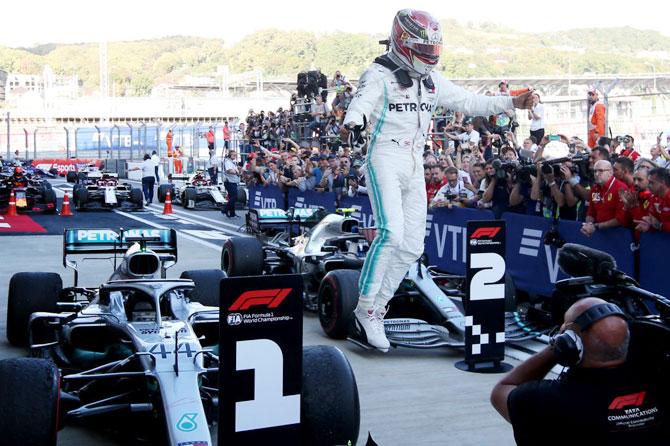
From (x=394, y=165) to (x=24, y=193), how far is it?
17.1 meters

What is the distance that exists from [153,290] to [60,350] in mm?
711

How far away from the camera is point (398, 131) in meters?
6.89

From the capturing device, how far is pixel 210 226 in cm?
2008

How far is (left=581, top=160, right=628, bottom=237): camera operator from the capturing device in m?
8.82

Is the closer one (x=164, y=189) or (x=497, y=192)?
(x=497, y=192)

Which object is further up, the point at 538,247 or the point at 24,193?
the point at 538,247

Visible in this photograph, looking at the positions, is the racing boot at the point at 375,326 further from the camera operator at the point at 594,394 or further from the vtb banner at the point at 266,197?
the vtb banner at the point at 266,197

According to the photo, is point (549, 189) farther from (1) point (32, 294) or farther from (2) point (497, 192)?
(1) point (32, 294)

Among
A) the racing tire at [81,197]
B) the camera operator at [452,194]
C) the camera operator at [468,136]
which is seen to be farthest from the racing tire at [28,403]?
the racing tire at [81,197]

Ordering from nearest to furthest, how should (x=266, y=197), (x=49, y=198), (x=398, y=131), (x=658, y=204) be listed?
(x=398, y=131), (x=658, y=204), (x=266, y=197), (x=49, y=198)

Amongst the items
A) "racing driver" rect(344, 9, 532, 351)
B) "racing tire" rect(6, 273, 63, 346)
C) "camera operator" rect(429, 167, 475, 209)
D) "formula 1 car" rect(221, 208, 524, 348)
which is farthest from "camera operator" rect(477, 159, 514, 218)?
"racing tire" rect(6, 273, 63, 346)

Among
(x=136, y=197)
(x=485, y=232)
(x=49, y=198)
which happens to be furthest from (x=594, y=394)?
(x=136, y=197)

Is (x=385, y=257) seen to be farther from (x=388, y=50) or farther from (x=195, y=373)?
(x=195, y=373)

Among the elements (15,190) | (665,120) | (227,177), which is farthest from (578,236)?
(15,190)
